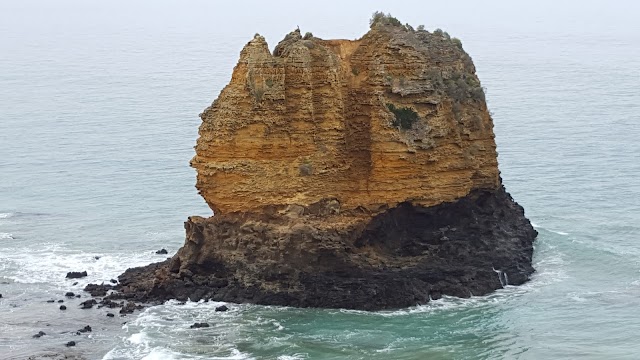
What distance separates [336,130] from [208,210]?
18.4 meters

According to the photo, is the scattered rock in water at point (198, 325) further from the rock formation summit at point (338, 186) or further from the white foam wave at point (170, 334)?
the rock formation summit at point (338, 186)

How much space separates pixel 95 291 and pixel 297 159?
10853mm

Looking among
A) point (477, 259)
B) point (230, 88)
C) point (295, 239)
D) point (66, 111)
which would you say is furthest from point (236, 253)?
point (66, 111)

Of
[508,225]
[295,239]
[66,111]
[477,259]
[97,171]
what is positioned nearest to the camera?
[295,239]

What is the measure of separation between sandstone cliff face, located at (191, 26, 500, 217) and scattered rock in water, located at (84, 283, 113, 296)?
20.8 feet

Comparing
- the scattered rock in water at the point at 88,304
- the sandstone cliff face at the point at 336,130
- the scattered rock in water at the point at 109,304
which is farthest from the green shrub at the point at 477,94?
the scattered rock in water at the point at 88,304

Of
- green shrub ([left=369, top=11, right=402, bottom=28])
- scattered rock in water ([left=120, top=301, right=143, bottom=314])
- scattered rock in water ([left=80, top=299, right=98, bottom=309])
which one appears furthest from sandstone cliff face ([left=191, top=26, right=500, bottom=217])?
scattered rock in water ([left=80, top=299, right=98, bottom=309])

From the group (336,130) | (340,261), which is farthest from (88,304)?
(336,130)

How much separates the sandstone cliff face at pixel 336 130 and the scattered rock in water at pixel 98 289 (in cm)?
633

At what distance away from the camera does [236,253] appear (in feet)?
157

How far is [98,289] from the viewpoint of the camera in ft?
168

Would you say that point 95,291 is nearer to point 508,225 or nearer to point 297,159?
point 297,159

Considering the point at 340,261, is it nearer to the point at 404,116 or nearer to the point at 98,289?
the point at 404,116

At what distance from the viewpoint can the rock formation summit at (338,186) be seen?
4728cm
